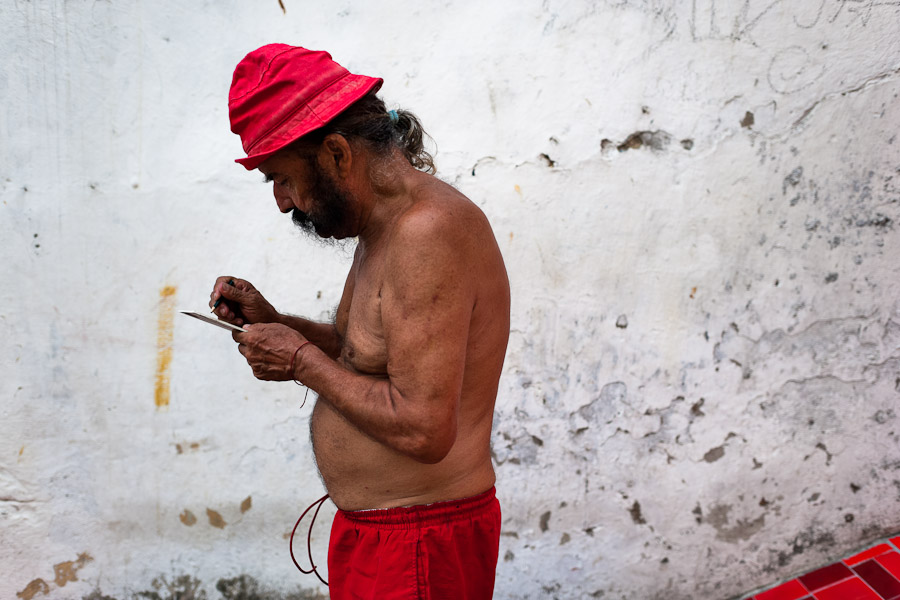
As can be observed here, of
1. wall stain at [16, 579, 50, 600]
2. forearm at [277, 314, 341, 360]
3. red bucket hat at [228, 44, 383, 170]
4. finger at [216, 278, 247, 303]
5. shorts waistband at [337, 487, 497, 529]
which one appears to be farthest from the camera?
wall stain at [16, 579, 50, 600]

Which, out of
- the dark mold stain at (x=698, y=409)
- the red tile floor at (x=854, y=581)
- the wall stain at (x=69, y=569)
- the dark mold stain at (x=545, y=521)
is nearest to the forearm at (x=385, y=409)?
the dark mold stain at (x=545, y=521)

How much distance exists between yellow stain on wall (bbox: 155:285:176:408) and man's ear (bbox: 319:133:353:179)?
1418 millimetres

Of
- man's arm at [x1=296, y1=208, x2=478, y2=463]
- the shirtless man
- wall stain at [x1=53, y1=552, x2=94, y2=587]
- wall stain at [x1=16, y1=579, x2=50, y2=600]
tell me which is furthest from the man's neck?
wall stain at [x1=16, y1=579, x2=50, y2=600]

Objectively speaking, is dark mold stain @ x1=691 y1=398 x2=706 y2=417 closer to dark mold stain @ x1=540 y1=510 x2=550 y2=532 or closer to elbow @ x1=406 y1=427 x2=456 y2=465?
dark mold stain @ x1=540 y1=510 x2=550 y2=532

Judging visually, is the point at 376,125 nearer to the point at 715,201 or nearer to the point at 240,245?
the point at 240,245

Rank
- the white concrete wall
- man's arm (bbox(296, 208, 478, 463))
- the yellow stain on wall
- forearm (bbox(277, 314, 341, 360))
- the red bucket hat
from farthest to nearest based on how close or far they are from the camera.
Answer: the yellow stain on wall
the white concrete wall
forearm (bbox(277, 314, 341, 360))
the red bucket hat
man's arm (bbox(296, 208, 478, 463))

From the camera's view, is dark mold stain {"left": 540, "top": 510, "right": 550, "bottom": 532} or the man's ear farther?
dark mold stain {"left": 540, "top": 510, "right": 550, "bottom": 532}

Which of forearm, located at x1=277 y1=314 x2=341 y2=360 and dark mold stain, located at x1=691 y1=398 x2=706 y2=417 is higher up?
forearm, located at x1=277 y1=314 x2=341 y2=360

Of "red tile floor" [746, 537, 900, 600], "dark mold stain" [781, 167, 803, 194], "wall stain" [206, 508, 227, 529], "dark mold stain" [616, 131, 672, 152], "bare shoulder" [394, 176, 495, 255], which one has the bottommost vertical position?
"red tile floor" [746, 537, 900, 600]

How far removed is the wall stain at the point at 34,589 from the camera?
290 centimetres

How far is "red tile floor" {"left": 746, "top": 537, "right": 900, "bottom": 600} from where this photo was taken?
2.79 m

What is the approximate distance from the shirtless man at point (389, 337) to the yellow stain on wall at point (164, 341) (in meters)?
1.23

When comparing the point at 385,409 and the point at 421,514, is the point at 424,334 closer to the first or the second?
the point at 385,409

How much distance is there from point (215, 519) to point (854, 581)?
2.57 meters
